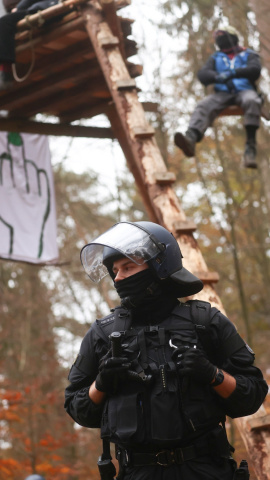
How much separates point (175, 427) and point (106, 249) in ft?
2.93

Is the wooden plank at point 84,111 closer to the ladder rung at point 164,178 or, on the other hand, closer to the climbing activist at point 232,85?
the climbing activist at point 232,85

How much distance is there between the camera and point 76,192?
2023cm

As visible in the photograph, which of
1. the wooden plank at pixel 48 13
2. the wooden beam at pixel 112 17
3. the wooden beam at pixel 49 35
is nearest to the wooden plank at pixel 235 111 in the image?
the wooden beam at pixel 112 17

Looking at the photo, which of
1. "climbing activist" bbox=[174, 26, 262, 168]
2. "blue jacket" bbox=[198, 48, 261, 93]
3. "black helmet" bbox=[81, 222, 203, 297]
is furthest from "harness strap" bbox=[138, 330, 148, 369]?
"blue jacket" bbox=[198, 48, 261, 93]

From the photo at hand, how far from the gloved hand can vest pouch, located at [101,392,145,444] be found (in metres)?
5.88

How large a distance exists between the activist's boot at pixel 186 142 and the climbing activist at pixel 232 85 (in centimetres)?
27

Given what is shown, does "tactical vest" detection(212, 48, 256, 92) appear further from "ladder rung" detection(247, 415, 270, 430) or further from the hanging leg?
"ladder rung" detection(247, 415, 270, 430)

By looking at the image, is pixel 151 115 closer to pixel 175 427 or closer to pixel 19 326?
pixel 19 326

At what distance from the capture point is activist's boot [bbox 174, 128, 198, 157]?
7.66 metres

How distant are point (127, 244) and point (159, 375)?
608 millimetres

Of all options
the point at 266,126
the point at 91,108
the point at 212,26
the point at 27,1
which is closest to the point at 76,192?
the point at 266,126

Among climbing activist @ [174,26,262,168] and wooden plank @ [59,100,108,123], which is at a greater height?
climbing activist @ [174,26,262,168]

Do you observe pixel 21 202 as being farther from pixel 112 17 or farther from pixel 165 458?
pixel 165 458

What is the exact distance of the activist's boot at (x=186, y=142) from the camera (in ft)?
25.1
